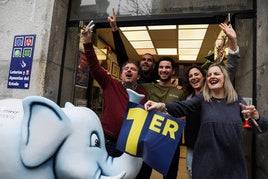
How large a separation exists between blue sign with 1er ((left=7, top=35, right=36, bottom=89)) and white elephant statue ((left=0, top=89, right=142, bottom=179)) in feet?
6.32

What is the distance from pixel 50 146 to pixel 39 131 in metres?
0.10

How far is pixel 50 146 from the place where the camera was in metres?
1.38

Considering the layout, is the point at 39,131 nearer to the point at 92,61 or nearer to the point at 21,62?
the point at 92,61

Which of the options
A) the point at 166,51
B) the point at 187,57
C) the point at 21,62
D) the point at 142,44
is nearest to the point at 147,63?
the point at 21,62

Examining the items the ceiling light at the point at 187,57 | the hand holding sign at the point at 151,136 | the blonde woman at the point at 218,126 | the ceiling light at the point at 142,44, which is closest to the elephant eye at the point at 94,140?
the hand holding sign at the point at 151,136

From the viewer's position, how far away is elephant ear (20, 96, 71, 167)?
1.33 m

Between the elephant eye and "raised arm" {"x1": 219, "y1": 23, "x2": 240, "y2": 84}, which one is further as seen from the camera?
"raised arm" {"x1": 219, "y1": 23, "x2": 240, "y2": 84}

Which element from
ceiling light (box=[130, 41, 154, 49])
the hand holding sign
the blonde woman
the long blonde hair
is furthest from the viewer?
ceiling light (box=[130, 41, 154, 49])

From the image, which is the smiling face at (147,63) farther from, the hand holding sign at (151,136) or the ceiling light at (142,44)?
the ceiling light at (142,44)

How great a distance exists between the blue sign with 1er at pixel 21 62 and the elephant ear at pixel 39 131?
7.10 feet

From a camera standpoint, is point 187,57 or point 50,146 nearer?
point 50,146

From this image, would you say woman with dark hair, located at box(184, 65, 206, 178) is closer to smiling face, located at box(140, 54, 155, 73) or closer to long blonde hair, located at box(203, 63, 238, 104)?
long blonde hair, located at box(203, 63, 238, 104)

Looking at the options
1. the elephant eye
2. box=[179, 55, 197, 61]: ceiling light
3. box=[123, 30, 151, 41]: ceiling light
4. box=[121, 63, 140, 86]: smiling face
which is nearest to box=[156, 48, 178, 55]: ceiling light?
box=[179, 55, 197, 61]: ceiling light

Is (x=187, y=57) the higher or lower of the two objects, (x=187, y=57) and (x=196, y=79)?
the higher
